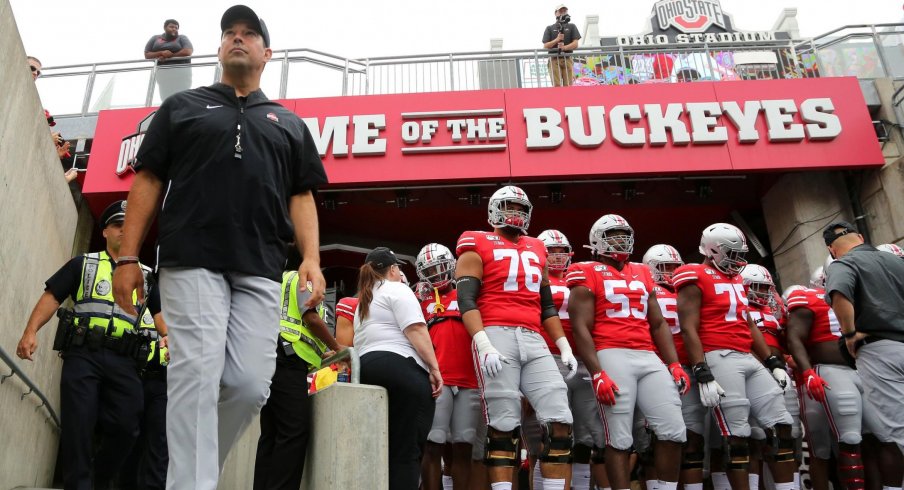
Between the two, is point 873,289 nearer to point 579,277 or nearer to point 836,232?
point 836,232

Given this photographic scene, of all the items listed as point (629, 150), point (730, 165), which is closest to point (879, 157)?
point (730, 165)

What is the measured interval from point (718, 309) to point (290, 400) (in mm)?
3969

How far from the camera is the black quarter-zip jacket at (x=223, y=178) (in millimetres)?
2730

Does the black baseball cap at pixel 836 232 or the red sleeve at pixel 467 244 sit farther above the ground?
the black baseball cap at pixel 836 232

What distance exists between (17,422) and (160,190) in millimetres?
3372

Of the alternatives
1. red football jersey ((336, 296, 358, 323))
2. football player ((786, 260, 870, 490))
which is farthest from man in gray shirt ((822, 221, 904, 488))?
red football jersey ((336, 296, 358, 323))

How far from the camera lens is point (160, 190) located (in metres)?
2.97

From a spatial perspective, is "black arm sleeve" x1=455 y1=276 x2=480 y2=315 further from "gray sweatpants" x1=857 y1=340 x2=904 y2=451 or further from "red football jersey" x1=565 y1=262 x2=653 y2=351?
"gray sweatpants" x1=857 y1=340 x2=904 y2=451

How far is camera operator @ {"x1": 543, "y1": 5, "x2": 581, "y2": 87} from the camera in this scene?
1169cm

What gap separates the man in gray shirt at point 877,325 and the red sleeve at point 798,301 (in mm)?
1393

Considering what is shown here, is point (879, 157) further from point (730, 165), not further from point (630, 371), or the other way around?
point (630, 371)

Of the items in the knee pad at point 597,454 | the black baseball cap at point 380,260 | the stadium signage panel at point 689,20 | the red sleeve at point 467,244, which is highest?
the stadium signage panel at point 689,20

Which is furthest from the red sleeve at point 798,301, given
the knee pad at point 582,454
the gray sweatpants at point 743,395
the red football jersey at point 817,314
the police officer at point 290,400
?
the police officer at point 290,400

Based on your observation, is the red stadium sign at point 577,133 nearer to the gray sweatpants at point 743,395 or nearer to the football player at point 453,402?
the football player at point 453,402
